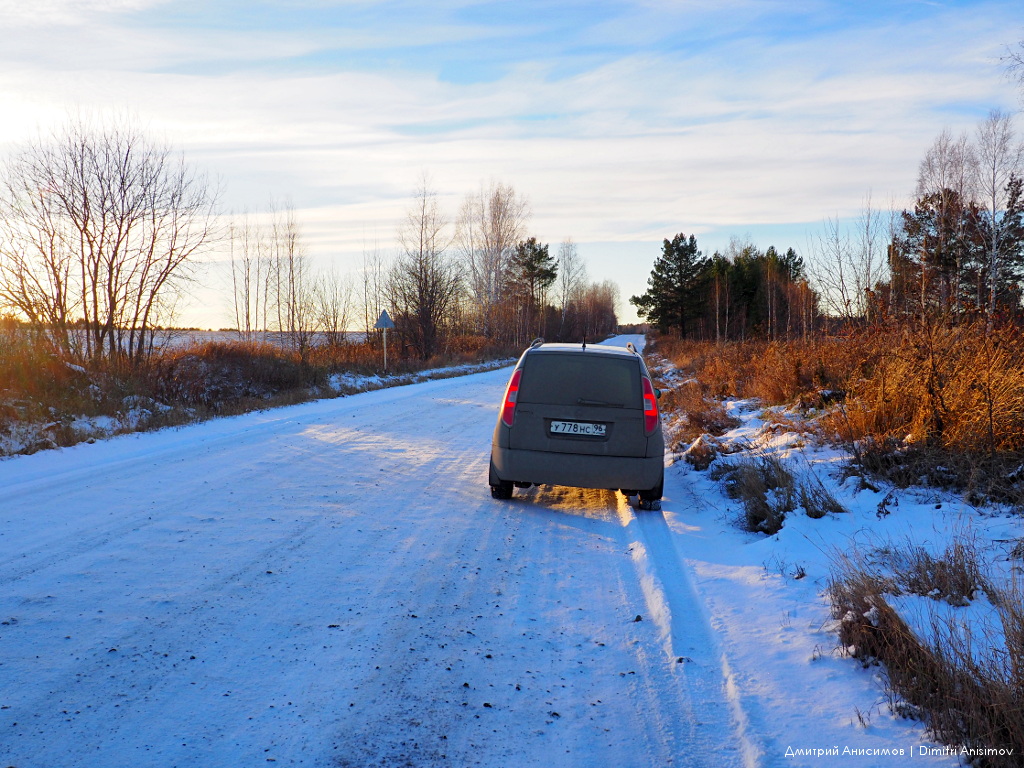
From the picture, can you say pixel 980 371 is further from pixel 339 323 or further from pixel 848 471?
pixel 339 323

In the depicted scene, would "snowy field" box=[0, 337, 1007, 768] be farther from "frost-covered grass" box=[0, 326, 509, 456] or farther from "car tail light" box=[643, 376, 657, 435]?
"frost-covered grass" box=[0, 326, 509, 456]

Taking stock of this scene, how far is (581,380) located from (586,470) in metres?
0.99

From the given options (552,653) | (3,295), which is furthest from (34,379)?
(552,653)

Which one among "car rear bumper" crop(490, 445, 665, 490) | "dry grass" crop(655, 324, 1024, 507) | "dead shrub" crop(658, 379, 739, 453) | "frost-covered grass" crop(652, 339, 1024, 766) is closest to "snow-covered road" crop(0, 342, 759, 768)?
"car rear bumper" crop(490, 445, 665, 490)

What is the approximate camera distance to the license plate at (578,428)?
6.85 metres

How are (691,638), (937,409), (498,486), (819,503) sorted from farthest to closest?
(498,486), (937,409), (819,503), (691,638)

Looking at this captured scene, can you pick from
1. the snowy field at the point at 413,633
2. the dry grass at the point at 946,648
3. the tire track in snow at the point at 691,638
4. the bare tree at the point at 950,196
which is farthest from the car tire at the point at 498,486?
the bare tree at the point at 950,196

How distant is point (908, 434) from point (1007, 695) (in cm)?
503

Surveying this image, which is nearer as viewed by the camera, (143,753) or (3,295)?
(143,753)

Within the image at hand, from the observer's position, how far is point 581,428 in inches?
271

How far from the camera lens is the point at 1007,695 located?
8.96 feet

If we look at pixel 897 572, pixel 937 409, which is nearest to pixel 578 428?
pixel 897 572

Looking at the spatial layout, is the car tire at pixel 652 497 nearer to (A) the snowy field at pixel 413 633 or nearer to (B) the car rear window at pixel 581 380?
(A) the snowy field at pixel 413 633

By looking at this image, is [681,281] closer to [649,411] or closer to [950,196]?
[950,196]
